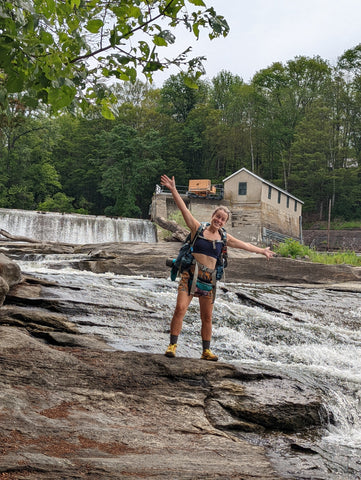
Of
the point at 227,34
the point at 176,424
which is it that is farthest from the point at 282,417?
the point at 227,34

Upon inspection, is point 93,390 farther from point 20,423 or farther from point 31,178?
point 31,178

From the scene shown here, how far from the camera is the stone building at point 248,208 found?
4078cm

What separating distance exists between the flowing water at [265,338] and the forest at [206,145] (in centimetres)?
3819

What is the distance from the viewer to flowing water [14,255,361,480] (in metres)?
5.71

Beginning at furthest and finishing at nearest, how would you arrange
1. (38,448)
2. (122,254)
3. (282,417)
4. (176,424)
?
(122,254)
(282,417)
(176,424)
(38,448)

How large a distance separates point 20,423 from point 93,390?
1.09 m

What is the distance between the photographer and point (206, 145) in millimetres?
56844

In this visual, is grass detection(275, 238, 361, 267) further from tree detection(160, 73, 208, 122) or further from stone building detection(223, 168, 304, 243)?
tree detection(160, 73, 208, 122)

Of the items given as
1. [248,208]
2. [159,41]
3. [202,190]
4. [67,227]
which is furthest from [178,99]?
[159,41]

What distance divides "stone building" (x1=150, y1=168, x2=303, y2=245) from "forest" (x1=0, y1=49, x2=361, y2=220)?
8.44 meters

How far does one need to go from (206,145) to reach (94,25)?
54116mm

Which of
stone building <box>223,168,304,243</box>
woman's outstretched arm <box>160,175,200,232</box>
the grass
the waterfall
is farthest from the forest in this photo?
woman's outstretched arm <box>160,175,200,232</box>

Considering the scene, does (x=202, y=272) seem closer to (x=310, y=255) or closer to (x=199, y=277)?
(x=199, y=277)

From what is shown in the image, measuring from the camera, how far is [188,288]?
6.09 m
